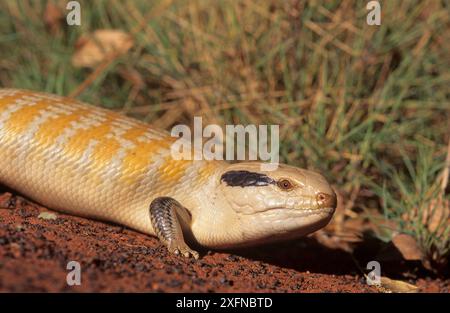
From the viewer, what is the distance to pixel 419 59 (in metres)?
6.62

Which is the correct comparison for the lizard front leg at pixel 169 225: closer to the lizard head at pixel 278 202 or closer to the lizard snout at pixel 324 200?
the lizard head at pixel 278 202

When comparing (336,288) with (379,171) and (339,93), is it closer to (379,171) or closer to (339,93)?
(379,171)

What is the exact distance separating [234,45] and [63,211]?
2752 mm

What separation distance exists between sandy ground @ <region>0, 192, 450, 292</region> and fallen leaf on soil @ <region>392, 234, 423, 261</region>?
0.76 ft

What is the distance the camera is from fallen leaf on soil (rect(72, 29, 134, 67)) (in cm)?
711

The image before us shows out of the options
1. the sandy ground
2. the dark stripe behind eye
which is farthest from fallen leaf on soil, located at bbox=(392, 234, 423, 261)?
the dark stripe behind eye

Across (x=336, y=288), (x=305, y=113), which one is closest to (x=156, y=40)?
(x=305, y=113)

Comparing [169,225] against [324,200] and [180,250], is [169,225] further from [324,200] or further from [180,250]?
[324,200]

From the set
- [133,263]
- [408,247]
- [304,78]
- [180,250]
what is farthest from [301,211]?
A: [304,78]

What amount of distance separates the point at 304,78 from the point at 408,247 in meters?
2.17

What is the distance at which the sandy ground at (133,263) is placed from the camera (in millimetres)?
3277

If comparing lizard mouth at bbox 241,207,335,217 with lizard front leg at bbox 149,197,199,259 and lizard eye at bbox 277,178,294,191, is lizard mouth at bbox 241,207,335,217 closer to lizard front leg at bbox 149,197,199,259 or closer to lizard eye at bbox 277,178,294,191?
lizard eye at bbox 277,178,294,191

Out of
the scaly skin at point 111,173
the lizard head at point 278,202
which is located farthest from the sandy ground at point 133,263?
the lizard head at point 278,202

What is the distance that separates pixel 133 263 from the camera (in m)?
3.73
